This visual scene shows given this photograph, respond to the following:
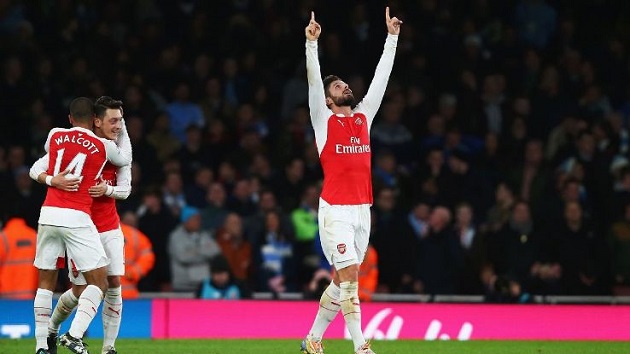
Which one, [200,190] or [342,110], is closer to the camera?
[342,110]

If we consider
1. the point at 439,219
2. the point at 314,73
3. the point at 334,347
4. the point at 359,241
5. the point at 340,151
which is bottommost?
the point at 334,347

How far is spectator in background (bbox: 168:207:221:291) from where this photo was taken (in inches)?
707

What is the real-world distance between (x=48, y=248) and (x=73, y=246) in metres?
0.25

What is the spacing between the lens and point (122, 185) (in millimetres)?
12109

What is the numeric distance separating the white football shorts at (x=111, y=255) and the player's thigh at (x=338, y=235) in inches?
70.8

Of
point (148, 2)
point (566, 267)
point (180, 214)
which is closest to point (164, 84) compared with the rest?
point (148, 2)

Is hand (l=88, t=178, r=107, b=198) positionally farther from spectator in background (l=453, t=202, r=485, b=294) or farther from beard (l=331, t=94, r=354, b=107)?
spectator in background (l=453, t=202, r=485, b=294)

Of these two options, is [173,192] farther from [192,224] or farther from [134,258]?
[134,258]

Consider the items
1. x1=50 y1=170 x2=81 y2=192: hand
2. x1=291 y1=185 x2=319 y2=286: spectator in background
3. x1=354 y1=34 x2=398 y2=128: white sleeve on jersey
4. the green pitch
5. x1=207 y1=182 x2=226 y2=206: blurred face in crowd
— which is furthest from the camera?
x1=207 y1=182 x2=226 y2=206: blurred face in crowd

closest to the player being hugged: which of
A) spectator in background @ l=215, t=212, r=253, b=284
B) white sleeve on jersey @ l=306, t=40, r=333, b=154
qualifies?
white sleeve on jersey @ l=306, t=40, r=333, b=154

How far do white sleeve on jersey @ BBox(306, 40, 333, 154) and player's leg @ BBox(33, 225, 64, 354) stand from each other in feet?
8.15

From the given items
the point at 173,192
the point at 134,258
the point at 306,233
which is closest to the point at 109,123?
the point at 134,258

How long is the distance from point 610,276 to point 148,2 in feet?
28.3

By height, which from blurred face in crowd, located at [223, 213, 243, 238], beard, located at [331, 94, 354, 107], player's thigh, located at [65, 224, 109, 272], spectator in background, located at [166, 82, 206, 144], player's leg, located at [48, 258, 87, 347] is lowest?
player's leg, located at [48, 258, 87, 347]
